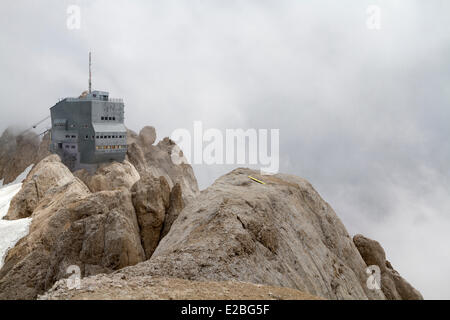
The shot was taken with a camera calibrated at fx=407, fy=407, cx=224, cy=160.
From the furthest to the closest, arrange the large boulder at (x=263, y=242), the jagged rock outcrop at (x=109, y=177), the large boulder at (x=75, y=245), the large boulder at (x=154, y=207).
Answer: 1. the jagged rock outcrop at (x=109, y=177)
2. the large boulder at (x=154, y=207)
3. the large boulder at (x=75, y=245)
4. the large boulder at (x=263, y=242)

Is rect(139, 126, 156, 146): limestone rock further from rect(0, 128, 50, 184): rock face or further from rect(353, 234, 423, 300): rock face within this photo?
rect(353, 234, 423, 300): rock face

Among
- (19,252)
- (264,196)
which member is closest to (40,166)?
(19,252)

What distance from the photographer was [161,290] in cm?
1280

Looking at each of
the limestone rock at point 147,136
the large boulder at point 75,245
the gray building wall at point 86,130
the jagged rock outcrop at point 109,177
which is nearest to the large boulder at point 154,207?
the large boulder at point 75,245

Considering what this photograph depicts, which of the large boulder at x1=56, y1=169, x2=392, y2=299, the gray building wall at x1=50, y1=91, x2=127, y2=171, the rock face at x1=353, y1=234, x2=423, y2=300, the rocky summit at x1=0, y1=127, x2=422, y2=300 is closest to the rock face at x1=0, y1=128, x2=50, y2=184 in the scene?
the gray building wall at x1=50, y1=91, x2=127, y2=171

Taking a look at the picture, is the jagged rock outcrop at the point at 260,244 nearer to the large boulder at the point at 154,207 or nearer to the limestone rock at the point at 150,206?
the large boulder at the point at 154,207

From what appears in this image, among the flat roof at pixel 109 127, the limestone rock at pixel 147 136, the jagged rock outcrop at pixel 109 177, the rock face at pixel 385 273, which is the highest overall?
the flat roof at pixel 109 127

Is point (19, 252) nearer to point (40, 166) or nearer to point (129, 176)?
point (40, 166)

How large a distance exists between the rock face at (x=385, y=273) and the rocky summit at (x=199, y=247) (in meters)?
0.07

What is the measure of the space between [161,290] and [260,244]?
6.82m

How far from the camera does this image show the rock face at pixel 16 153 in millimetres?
84938

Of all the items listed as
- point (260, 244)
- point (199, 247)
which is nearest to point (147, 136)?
point (260, 244)

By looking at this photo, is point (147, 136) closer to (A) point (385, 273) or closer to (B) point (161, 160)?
(B) point (161, 160)

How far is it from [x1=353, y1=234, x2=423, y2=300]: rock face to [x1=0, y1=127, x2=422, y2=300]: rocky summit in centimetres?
7
